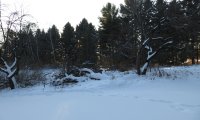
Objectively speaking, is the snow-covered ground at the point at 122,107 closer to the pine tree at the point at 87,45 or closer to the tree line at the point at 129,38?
the tree line at the point at 129,38

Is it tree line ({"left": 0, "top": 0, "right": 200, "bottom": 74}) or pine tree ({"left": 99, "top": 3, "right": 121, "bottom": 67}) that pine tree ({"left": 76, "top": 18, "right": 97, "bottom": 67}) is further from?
pine tree ({"left": 99, "top": 3, "right": 121, "bottom": 67})

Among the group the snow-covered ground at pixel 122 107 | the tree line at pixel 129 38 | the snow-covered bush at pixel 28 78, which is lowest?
the snow-covered ground at pixel 122 107

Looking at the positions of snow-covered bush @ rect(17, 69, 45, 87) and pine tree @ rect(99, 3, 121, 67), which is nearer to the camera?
snow-covered bush @ rect(17, 69, 45, 87)

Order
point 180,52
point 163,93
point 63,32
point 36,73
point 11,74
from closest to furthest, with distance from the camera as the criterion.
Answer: point 163,93 → point 11,74 → point 36,73 → point 180,52 → point 63,32

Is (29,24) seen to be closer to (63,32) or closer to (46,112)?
(46,112)

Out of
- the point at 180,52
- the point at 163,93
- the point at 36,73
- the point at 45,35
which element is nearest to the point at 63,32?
the point at 45,35

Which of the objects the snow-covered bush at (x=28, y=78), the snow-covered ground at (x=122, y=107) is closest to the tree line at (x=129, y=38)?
the snow-covered bush at (x=28, y=78)

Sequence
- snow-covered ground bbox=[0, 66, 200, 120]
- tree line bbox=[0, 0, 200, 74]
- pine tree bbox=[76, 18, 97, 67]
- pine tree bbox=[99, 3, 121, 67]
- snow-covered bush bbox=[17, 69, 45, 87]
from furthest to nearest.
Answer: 1. pine tree bbox=[76, 18, 97, 67]
2. pine tree bbox=[99, 3, 121, 67]
3. snow-covered bush bbox=[17, 69, 45, 87]
4. tree line bbox=[0, 0, 200, 74]
5. snow-covered ground bbox=[0, 66, 200, 120]

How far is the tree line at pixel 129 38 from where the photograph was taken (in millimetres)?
20109

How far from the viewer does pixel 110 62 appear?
1123 inches

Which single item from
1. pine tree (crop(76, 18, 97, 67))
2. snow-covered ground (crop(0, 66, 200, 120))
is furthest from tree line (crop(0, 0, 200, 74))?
snow-covered ground (crop(0, 66, 200, 120))

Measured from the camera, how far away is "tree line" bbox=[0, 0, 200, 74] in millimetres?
20109

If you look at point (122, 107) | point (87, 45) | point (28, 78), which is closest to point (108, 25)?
point (87, 45)

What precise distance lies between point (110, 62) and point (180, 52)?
40.3ft
